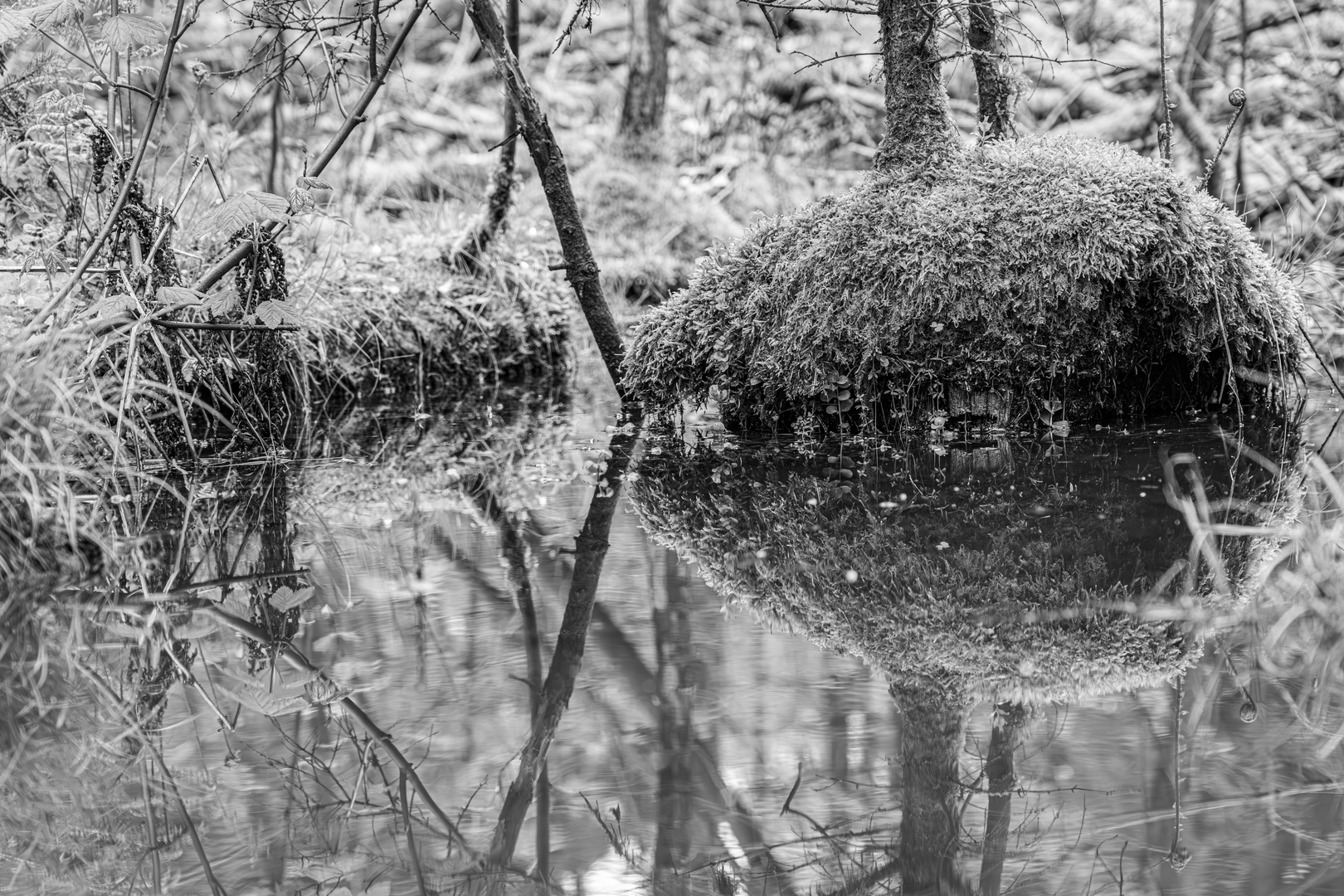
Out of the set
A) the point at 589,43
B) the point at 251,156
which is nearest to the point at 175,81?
the point at 251,156

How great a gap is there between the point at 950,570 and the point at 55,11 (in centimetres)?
322

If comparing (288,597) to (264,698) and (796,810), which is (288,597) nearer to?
(264,698)

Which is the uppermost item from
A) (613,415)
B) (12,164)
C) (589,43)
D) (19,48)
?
(589,43)

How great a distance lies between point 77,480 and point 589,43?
10.3 metres

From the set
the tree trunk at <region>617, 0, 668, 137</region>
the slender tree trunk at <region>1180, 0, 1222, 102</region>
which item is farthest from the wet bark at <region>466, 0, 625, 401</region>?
the slender tree trunk at <region>1180, 0, 1222, 102</region>

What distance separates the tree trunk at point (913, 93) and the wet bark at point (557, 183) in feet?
4.69

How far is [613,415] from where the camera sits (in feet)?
19.7

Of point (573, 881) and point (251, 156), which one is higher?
point (251, 156)

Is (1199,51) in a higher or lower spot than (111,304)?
higher

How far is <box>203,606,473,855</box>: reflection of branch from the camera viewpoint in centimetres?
200

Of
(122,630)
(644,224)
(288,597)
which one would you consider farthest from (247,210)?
(644,224)

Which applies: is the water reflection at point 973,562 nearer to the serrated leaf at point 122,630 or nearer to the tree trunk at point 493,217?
the serrated leaf at point 122,630

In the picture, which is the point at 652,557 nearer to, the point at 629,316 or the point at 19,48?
the point at 19,48

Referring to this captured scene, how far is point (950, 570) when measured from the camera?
311 centimetres
